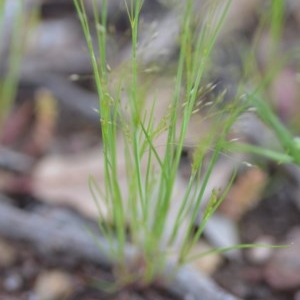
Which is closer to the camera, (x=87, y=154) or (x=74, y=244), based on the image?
(x=74, y=244)

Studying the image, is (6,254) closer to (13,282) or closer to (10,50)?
(13,282)

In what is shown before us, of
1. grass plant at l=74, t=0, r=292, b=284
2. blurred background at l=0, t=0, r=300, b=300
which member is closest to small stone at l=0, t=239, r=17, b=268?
blurred background at l=0, t=0, r=300, b=300

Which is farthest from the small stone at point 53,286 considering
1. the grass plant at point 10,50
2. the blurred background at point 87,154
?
the grass plant at point 10,50

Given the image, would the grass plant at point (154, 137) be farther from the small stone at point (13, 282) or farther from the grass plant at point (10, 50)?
the grass plant at point (10, 50)

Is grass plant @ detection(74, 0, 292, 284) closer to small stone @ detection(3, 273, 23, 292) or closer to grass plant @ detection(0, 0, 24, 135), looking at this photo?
small stone @ detection(3, 273, 23, 292)

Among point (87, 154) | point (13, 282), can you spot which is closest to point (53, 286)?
point (13, 282)

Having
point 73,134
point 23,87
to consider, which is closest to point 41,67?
point 23,87
